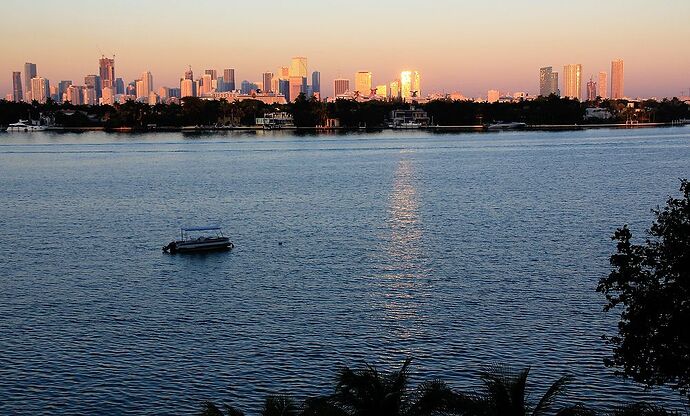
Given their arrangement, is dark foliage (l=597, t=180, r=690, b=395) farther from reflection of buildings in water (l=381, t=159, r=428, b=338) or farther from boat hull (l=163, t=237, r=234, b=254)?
boat hull (l=163, t=237, r=234, b=254)

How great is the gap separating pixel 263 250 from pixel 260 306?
1128 cm

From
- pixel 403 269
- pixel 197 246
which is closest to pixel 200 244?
pixel 197 246

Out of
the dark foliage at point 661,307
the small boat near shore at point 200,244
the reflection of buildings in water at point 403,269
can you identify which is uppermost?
the dark foliage at point 661,307

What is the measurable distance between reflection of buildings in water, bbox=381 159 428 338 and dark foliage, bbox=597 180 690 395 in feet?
42.1

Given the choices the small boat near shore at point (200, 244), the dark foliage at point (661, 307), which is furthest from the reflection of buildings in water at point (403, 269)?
the dark foliage at point (661, 307)

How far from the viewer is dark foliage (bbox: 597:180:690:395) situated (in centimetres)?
1384

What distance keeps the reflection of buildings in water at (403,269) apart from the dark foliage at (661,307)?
12.8 meters

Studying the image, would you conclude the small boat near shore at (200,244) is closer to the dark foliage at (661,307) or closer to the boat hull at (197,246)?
the boat hull at (197,246)

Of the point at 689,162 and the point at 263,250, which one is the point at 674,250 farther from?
the point at 689,162

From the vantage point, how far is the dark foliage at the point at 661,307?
45.4 feet

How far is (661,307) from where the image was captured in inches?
553

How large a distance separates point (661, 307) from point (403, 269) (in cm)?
2291

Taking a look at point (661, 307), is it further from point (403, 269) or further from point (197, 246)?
point (197, 246)

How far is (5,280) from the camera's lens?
35156mm
